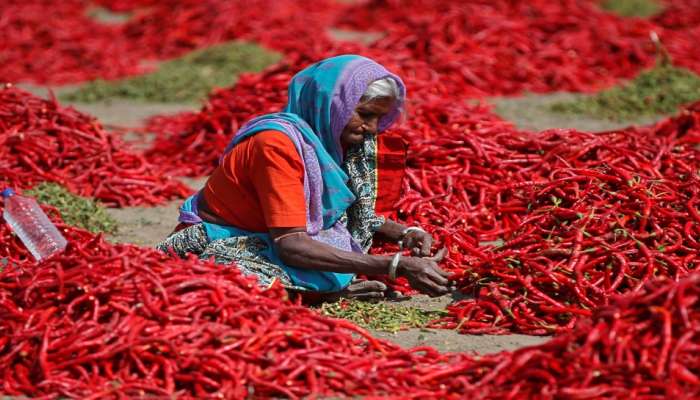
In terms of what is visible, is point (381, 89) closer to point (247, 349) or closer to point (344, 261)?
point (344, 261)

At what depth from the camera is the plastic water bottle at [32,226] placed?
17.8ft

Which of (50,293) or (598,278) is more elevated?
(50,293)

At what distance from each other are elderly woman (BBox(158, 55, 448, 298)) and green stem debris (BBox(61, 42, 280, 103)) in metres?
5.72

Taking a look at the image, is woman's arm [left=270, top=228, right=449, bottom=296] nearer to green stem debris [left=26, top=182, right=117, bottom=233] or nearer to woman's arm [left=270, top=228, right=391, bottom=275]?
woman's arm [left=270, top=228, right=391, bottom=275]

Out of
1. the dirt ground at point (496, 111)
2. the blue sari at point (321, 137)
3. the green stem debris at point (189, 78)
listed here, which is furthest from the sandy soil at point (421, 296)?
the blue sari at point (321, 137)

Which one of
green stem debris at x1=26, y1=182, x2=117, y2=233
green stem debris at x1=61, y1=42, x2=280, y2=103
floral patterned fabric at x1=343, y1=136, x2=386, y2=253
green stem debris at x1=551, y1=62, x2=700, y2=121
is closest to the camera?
floral patterned fabric at x1=343, y1=136, x2=386, y2=253

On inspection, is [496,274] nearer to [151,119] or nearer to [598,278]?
[598,278]

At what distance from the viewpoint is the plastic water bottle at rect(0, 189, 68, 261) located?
17.8 ft

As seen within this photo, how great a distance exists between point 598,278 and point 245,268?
1669 mm

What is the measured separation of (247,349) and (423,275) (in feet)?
3.21

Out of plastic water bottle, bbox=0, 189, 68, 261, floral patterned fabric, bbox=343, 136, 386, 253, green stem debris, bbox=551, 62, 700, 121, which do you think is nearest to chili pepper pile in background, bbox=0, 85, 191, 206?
plastic water bottle, bbox=0, 189, 68, 261

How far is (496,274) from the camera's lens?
514cm

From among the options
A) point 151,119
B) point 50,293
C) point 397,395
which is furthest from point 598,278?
point 151,119

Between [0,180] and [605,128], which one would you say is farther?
[605,128]
